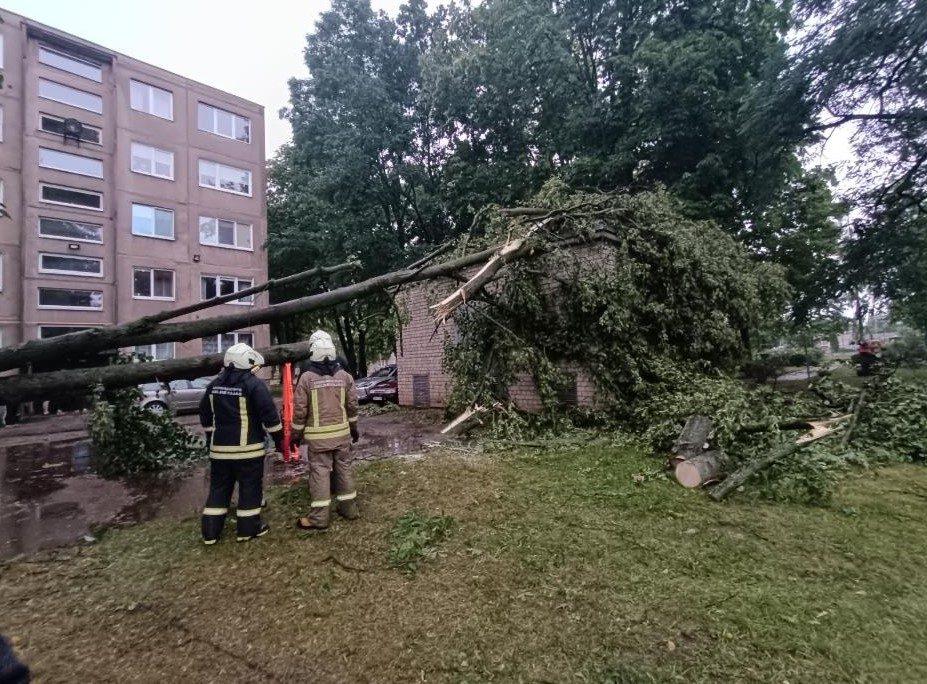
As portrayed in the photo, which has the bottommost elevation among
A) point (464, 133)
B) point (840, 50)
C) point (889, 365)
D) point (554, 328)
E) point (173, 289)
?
point (889, 365)

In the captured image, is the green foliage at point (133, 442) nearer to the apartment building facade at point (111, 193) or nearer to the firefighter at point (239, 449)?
the firefighter at point (239, 449)

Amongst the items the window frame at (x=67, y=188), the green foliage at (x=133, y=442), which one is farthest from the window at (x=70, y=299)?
the green foliage at (x=133, y=442)

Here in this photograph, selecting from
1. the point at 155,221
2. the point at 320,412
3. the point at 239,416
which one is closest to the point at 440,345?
the point at 320,412

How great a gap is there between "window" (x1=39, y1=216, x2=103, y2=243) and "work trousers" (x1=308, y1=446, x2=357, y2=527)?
20578 mm

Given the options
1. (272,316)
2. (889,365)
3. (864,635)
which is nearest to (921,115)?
(889,365)

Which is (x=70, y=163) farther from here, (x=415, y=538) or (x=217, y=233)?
(x=415, y=538)

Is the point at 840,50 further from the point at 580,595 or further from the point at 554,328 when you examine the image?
the point at 580,595

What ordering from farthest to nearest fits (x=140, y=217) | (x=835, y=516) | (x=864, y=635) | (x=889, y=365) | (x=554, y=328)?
1. (x=140, y=217)
2. (x=889, y=365)
3. (x=554, y=328)
4. (x=835, y=516)
5. (x=864, y=635)

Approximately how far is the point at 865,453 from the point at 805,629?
4.43 m

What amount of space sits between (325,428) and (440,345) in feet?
26.0

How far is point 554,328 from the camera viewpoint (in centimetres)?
822

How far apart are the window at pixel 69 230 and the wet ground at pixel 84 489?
478 inches

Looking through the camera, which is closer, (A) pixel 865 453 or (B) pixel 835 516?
(B) pixel 835 516

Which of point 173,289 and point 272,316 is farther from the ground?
point 173,289
